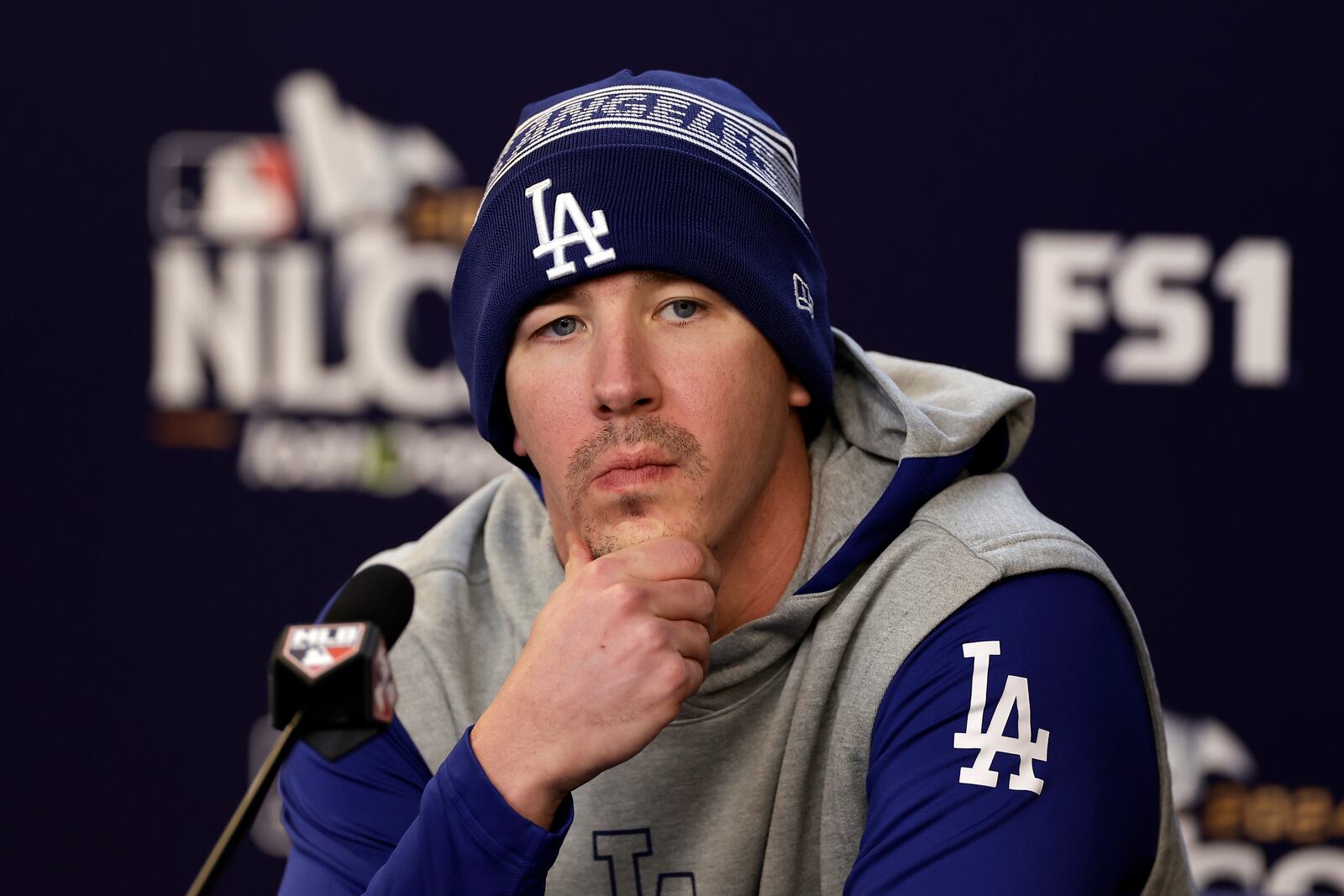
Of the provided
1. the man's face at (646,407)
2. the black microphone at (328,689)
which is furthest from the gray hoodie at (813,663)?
the black microphone at (328,689)

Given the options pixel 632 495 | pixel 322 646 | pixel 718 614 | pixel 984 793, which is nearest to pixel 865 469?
pixel 718 614

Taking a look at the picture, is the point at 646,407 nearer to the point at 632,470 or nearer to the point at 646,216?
the point at 632,470

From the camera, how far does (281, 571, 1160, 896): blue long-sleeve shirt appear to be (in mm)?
1065

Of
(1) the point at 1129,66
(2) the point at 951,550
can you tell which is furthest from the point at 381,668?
(1) the point at 1129,66

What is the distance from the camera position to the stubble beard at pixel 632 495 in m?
1.24

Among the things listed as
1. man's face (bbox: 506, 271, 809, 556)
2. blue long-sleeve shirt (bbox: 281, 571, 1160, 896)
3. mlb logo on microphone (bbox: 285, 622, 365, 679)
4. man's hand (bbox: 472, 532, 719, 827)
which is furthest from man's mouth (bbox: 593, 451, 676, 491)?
mlb logo on microphone (bbox: 285, 622, 365, 679)

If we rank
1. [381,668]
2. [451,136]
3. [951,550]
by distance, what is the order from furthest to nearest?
[451,136] → [951,550] → [381,668]

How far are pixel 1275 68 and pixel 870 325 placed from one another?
760 mm

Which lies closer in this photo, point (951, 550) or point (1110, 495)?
point (951, 550)

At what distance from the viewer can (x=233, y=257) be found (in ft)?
8.12

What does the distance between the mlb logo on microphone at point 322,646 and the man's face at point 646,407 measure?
350 mm

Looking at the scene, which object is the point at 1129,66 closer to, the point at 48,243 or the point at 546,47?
the point at 546,47

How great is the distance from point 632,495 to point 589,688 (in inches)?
7.9

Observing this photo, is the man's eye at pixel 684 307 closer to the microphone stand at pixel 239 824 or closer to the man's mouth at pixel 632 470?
the man's mouth at pixel 632 470
